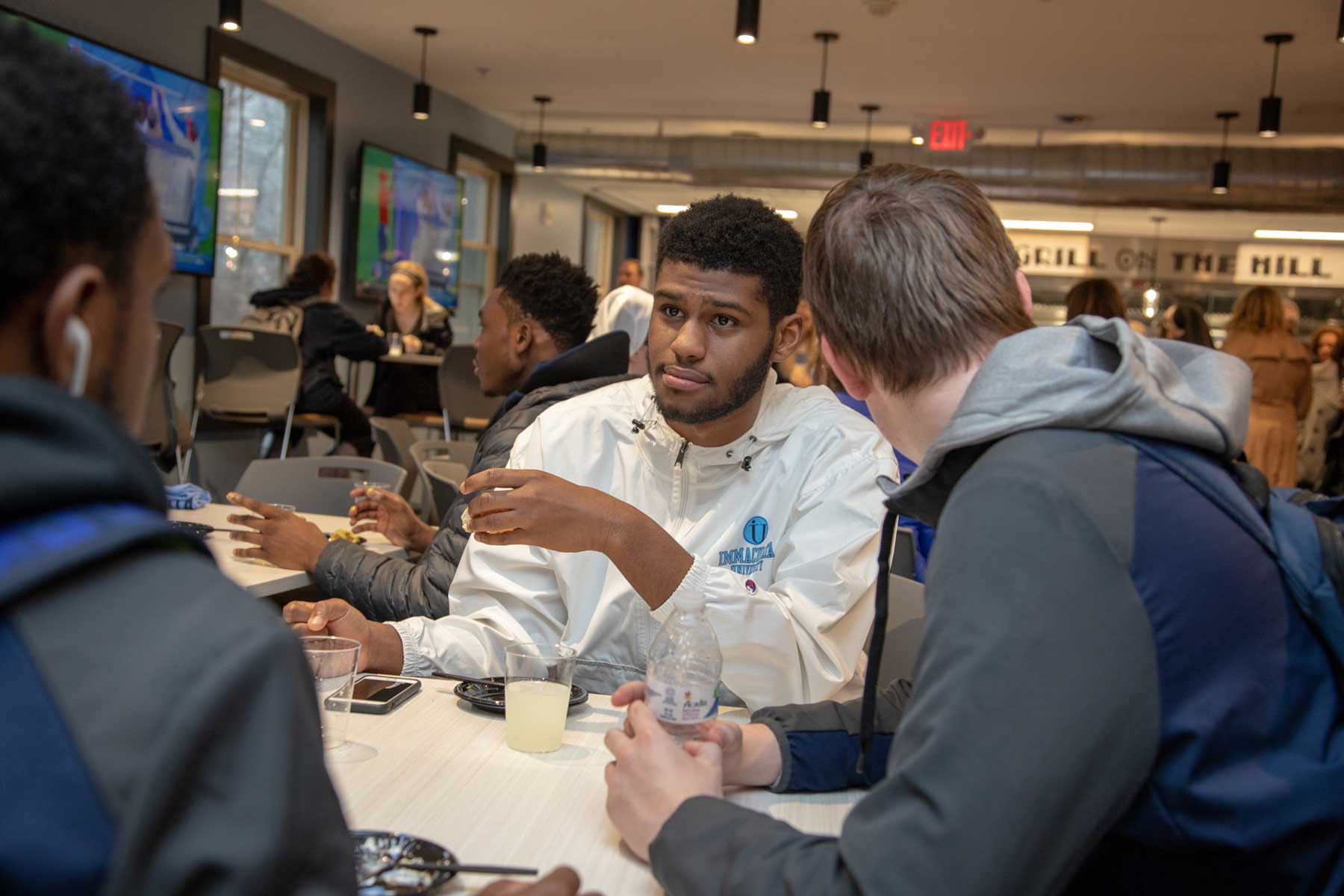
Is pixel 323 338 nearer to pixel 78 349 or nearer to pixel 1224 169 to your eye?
pixel 78 349

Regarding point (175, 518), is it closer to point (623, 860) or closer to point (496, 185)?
point (623, 860)

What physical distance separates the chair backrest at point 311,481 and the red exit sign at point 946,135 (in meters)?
6.60

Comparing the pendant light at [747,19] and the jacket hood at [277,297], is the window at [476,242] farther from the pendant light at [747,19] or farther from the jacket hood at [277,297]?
the pendant light at [747,19]

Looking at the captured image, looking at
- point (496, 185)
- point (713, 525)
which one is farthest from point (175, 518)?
point (496, 185)

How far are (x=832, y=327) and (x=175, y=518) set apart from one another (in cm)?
207

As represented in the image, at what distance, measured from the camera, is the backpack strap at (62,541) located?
491mm

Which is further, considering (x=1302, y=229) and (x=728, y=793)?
(x=1302, y=229)

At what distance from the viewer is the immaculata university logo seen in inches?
70.5

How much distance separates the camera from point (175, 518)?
2.64 meters

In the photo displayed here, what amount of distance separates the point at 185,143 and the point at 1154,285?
10.8 metres

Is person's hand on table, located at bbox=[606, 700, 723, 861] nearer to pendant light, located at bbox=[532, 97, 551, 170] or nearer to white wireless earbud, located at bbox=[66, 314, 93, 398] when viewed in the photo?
white wireless earbud, located at bbox=[66, 314, 93, 398]

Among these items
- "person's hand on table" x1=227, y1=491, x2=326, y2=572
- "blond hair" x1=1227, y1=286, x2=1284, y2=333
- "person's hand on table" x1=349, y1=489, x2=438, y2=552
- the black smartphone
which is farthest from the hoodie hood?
"blond hair" x1=1227, y1=286, x2=1284, y2=333

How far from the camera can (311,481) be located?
3.18m

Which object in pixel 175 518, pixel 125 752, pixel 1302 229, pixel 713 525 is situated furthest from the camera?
pixel 1302 229
